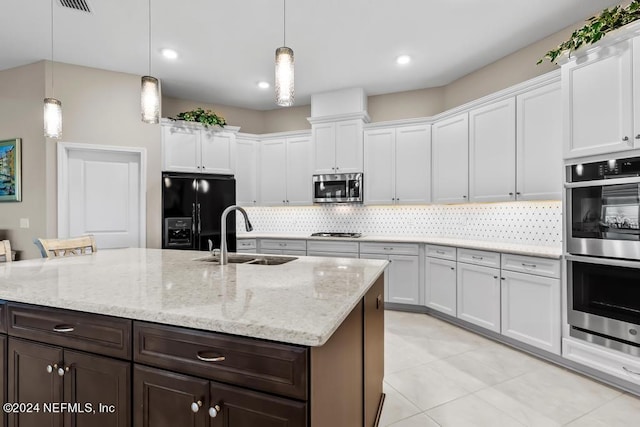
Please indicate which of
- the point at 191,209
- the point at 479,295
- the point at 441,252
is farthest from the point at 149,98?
the point at 479,295

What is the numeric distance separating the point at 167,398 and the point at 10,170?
4411 millimetres

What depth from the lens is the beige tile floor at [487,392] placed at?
78.6 inches

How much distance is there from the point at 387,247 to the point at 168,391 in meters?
3.38

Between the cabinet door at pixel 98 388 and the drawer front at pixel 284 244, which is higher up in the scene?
the drawer front at pixel 284 244

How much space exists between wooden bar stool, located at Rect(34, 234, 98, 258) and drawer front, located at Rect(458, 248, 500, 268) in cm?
355

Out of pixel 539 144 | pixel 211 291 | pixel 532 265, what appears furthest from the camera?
pixel 539 144

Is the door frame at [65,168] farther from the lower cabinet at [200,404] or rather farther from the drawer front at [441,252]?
the drawer front at [441,252]

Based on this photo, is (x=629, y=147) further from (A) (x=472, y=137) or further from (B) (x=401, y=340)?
(B) (x=401, y=340)

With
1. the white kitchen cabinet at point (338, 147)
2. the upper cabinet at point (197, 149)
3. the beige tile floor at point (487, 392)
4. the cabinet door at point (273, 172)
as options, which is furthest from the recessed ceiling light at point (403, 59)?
the beige tile floor at point (487, 392)

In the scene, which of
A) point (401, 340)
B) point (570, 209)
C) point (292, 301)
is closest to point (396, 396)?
point (401, 340)

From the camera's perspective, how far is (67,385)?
4.25 ft

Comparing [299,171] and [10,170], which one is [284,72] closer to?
[299,171]

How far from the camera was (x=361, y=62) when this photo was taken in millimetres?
3822

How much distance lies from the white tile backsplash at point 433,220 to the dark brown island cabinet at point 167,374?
2695 millimetres
